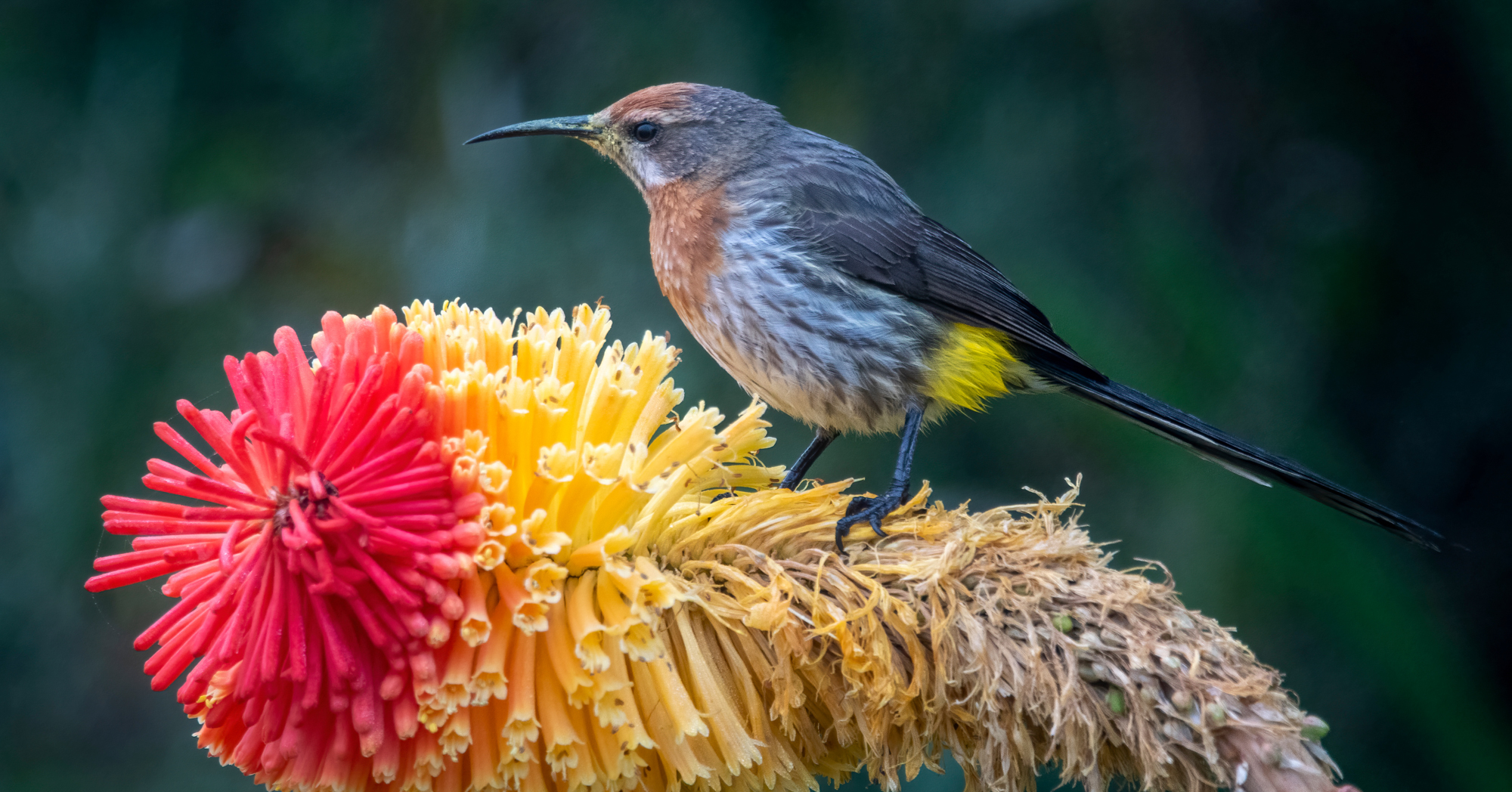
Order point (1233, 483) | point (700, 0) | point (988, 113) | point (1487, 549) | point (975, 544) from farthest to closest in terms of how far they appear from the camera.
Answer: point (700, 0), point (988, 113), point (1233, 483), point (1487, 549), point (975, 544)

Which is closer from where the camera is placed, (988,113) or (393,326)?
(393,326)

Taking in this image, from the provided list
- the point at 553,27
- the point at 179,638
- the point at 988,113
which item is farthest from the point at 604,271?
the point at 179,638

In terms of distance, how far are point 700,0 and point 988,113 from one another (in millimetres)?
504

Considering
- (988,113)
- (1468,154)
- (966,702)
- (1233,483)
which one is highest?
(1468,154)

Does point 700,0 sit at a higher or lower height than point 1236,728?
higher

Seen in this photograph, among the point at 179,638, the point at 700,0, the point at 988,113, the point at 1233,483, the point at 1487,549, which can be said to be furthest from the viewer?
the point at 700,0

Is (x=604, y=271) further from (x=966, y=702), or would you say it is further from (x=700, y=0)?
(x=966, y=702)

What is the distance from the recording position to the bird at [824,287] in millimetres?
1234

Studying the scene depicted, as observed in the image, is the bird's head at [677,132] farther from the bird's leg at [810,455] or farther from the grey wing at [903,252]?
the bird's leg at [810,455]

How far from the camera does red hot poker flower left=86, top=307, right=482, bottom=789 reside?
2.11 feet

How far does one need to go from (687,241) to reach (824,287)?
0.19m

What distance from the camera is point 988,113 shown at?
166cm

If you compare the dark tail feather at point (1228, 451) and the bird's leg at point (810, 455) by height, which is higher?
the dark tail feather at point (1228, 451)

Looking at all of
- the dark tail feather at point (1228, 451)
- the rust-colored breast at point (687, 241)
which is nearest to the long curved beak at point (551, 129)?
the rust-colored breast at point (687, 241)
